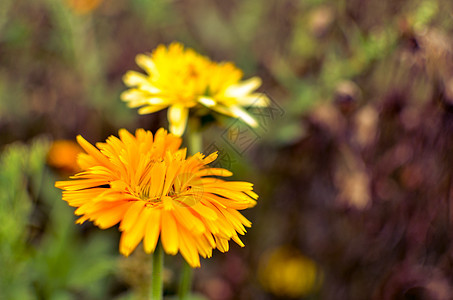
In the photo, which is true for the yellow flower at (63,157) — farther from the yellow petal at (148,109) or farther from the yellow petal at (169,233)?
the yellow petal at (169,233)

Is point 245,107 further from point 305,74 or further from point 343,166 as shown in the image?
point 305,74

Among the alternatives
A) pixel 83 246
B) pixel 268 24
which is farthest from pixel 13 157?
pixel 268 24

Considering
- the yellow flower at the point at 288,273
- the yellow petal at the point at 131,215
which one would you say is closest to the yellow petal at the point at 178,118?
the yellow petal at the point at 131,215

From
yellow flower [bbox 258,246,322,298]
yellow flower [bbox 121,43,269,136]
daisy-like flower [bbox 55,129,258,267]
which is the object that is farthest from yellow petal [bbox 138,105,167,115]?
yellow flower [bbox 258,246,322,298]

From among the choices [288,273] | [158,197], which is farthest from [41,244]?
[158,197]

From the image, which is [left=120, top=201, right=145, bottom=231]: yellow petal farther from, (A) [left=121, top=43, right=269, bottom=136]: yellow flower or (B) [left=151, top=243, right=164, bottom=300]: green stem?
(A) [left=121, top=43, right=269, bottom=136]: yellow flower

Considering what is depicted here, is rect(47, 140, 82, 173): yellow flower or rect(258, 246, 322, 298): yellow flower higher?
rect(47, 140, 82, 173): yellow flower

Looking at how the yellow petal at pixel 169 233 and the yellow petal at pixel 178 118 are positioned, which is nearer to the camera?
the yellow petal at pixel 169 233
